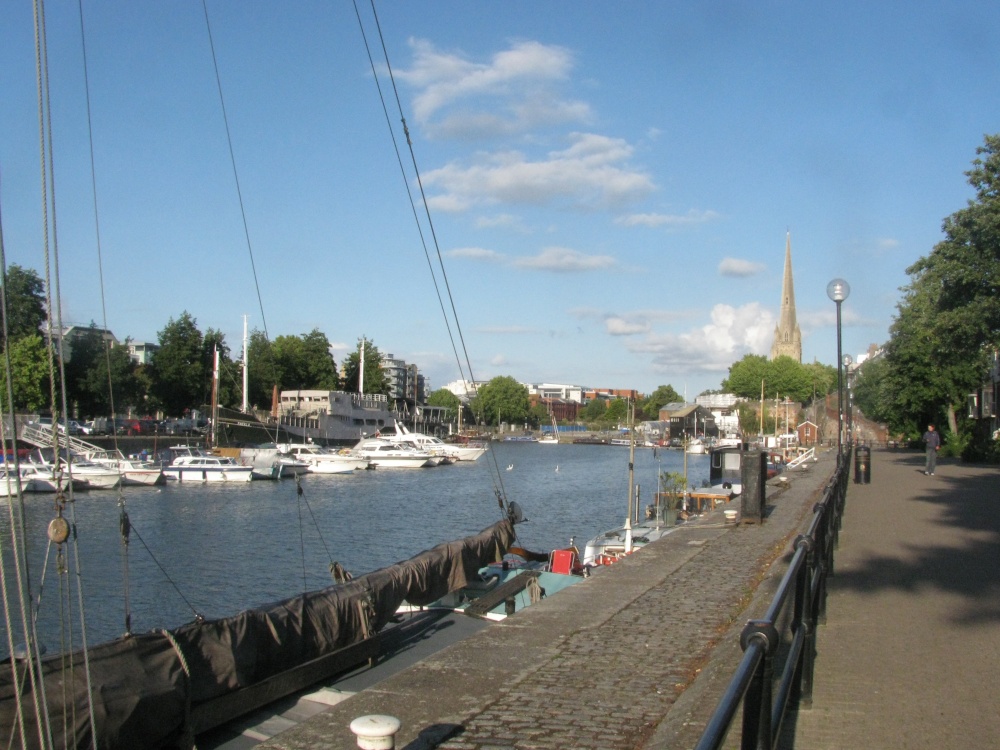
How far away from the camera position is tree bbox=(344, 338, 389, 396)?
133 m

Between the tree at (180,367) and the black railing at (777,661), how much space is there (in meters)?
87.3

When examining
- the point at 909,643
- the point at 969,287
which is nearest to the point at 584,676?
the point at 909,643

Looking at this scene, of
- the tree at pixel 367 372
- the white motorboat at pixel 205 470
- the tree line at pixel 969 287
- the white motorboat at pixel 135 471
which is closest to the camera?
the tree line at pixel 969 287

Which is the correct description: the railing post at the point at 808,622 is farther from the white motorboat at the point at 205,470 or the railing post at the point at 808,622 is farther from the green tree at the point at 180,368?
the green tree at the point at 180,368

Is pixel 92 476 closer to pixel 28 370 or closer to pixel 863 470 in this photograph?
pixel 28 370

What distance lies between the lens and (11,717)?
21.5 feet

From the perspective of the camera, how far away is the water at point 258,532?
22375 millimetres

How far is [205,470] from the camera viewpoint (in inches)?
2349

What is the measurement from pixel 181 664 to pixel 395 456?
2868 inches

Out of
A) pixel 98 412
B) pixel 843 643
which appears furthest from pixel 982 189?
pixel 98 412

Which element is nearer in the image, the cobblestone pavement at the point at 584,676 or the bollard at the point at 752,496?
the cobblestone pavement at the point at 584,676

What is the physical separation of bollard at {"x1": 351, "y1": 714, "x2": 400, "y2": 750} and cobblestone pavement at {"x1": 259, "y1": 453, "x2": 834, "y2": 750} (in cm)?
161

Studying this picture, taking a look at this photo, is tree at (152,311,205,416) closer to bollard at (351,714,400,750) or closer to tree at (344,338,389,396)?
tree at (344,338,389,396)

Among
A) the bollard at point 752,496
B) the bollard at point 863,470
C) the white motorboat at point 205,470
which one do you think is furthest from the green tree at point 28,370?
the bollard at point 752,496
